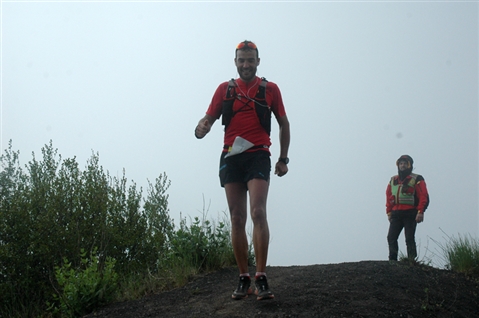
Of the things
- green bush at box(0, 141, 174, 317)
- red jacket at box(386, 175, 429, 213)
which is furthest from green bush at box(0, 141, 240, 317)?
red jacket at box(386, 175, 429, 213)

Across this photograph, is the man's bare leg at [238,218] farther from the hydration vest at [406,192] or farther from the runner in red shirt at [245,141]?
the hydration vest at [406,192]

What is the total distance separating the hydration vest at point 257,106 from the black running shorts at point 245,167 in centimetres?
28

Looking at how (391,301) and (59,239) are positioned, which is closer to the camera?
(391,301)

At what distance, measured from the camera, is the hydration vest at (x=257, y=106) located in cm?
478

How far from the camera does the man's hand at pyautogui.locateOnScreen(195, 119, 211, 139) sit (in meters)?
4.78

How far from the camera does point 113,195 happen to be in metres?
16.9

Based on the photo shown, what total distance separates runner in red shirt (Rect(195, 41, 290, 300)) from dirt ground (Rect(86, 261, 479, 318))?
1.28 ft

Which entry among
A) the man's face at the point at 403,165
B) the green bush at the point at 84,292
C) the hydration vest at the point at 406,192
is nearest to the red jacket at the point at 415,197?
the hydration vest at the point at 406,192

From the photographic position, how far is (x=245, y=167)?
15.6 ft

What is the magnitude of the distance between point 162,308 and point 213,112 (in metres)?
1.96

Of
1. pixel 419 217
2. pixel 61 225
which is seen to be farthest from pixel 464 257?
pixel 61 225

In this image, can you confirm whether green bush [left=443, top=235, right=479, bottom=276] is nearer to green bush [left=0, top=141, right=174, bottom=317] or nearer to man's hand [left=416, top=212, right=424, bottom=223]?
man's hand [left=416, top=212, right=424, bottom=223]

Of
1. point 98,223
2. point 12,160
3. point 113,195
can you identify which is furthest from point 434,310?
point 12,160

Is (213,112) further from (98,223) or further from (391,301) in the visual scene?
(98,223)
